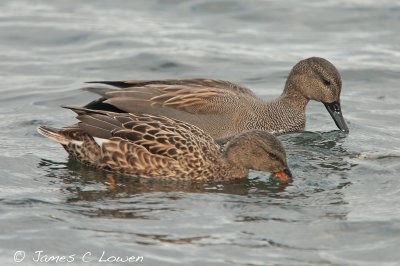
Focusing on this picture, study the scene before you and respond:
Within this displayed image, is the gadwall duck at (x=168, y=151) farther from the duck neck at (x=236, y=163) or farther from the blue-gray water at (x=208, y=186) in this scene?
the blue-gray water at (x=208, y=186)

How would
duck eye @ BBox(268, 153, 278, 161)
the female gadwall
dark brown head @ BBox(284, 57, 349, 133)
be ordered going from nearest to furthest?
duck eye @ BBox(268, 153, 278, 161) → the female gadwall → dark brown head @ BBox(284, 57, 349, 133)

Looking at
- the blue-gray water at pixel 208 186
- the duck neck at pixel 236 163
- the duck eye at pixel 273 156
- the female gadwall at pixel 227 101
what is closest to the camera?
the blue-gray water at pixel 208 186

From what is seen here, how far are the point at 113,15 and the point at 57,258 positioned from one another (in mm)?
10792

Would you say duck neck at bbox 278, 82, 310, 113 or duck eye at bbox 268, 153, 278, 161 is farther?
duck neck at bbox 278, 82, 310, 113

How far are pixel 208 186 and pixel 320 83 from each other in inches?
133

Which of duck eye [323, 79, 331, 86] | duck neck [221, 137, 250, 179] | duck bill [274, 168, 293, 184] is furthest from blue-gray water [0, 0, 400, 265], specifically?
duck eye [323, 79, 331, 86]

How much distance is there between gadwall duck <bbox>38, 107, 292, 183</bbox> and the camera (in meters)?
10.3

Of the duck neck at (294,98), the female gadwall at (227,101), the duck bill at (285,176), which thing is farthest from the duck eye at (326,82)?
the duck bill at (285,176)

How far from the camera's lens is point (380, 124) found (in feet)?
42.0

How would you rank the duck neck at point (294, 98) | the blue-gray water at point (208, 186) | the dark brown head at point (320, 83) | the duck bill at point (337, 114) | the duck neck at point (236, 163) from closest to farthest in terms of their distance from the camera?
1. the blue-gray water at point (208, 186)
2. the duck neck at point (236, 163)
3. the duck bill at point (337, 114)
4. the dark brown head at point (320, 83)
5. the duck neck at point (294, 98)

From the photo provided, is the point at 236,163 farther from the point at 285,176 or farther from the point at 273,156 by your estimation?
the point at 285,176

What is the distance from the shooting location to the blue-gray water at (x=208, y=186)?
8516 mm

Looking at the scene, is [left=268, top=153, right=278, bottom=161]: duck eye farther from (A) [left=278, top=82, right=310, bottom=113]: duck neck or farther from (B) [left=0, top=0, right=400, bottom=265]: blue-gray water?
(A) [left=278, top=82, right=310, bottom=113]: duck neck

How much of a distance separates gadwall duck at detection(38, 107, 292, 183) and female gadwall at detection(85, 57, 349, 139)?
1.22m
